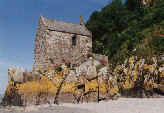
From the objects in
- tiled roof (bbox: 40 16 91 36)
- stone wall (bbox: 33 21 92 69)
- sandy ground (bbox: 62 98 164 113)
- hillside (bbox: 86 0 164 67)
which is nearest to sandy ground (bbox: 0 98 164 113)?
sandy ground (bbox: 62 98 164 113)

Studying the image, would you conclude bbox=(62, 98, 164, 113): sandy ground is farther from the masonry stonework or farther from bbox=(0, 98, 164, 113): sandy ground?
the masonry stonework

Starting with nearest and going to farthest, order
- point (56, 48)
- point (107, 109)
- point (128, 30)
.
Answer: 1. point (107, 109)
2. point (56, 48)
3. point (128, 30)

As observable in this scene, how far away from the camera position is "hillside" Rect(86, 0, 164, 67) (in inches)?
599

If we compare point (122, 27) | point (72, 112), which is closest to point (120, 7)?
point (122, 27)

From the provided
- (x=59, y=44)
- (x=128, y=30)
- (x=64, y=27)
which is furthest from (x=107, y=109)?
(x=64, y=27)

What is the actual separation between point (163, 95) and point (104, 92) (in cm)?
345

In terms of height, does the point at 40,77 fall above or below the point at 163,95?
above

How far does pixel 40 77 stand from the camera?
35.8 ft

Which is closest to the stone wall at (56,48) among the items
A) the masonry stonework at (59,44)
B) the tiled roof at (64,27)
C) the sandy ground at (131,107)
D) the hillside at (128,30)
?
the masonry stonework at (59,44)

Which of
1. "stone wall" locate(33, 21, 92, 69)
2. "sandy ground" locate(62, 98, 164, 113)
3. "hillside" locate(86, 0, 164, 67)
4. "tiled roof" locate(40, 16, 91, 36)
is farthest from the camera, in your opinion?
"tiled roof" locate(40, 16, 91, 36)

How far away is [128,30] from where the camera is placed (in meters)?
20.7

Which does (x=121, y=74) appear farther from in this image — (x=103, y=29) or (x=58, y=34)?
(x=103, y=29)

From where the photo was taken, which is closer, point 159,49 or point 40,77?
point 40,77

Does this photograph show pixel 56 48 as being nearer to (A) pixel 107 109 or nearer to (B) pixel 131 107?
(A) pixel 107 109
